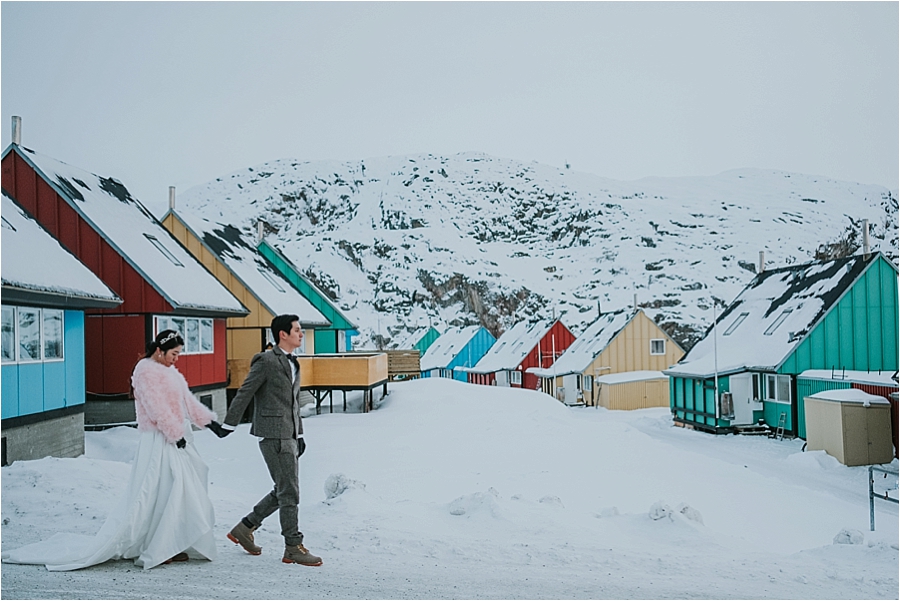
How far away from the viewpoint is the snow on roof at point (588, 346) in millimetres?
40344

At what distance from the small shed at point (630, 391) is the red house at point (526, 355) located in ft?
25.7

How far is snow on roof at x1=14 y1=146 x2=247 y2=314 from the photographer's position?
17500mm

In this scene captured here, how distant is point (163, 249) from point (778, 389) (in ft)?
60.5

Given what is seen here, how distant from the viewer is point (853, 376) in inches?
832

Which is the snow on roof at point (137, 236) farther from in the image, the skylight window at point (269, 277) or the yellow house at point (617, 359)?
the yellow house at point (617, 359)

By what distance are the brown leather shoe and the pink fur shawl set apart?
1256 mm

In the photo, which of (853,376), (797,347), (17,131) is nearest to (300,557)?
(17,131)

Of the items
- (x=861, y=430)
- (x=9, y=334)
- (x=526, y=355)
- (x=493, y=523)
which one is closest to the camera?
(x=493, y=523)

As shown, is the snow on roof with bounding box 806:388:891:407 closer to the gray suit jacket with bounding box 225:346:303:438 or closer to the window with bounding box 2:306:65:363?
the gray suit jacket with bounding box 225:346:303:438

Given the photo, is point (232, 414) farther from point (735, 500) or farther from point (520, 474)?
point (735, 500)

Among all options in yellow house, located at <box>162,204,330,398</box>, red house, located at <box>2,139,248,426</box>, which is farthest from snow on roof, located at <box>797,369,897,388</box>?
red house, located at <box>2,139,248,426</box>

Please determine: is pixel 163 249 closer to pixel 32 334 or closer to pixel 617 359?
pixel 32 334

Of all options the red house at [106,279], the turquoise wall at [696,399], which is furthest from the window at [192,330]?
the turquoise wall at [696,399]

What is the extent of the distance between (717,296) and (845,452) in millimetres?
83877
